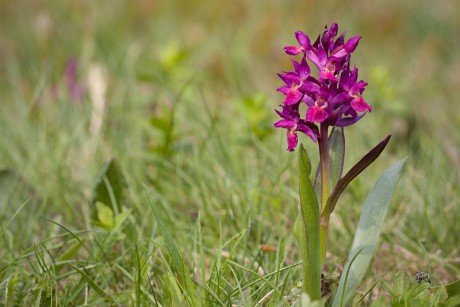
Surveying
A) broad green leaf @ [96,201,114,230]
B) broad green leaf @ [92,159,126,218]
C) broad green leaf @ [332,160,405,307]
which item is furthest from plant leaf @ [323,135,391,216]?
broad green leaf @ [92,159,126,218]

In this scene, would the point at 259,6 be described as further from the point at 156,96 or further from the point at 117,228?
the point at 117,228

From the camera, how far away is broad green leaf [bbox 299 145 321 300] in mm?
1273

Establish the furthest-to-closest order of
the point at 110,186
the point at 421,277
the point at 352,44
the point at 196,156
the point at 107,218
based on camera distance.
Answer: the point at 196,156 → the point at 110,186 → the point at 107,218 → the point at 421,277 → the point at 352,44

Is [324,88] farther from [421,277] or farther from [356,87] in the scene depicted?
[421,277]

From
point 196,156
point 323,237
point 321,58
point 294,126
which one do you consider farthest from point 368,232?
point 196,156

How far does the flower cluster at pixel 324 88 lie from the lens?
1302 millimetres

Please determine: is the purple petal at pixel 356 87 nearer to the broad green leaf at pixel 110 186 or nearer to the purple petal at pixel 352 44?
the purple petal at pixel 352 44

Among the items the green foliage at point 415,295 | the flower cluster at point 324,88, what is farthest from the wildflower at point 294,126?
the green foliage at point 415,295

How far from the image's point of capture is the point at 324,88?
132cm

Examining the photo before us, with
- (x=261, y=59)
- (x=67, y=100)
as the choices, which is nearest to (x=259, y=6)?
(x=261, y=59)

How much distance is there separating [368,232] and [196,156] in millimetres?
1000

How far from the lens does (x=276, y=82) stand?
3561mm

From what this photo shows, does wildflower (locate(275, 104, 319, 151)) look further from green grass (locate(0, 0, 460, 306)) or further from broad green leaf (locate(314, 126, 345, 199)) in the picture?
green grass (locate(0, 0, 460, 306))

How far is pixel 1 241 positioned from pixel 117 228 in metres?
0.37
